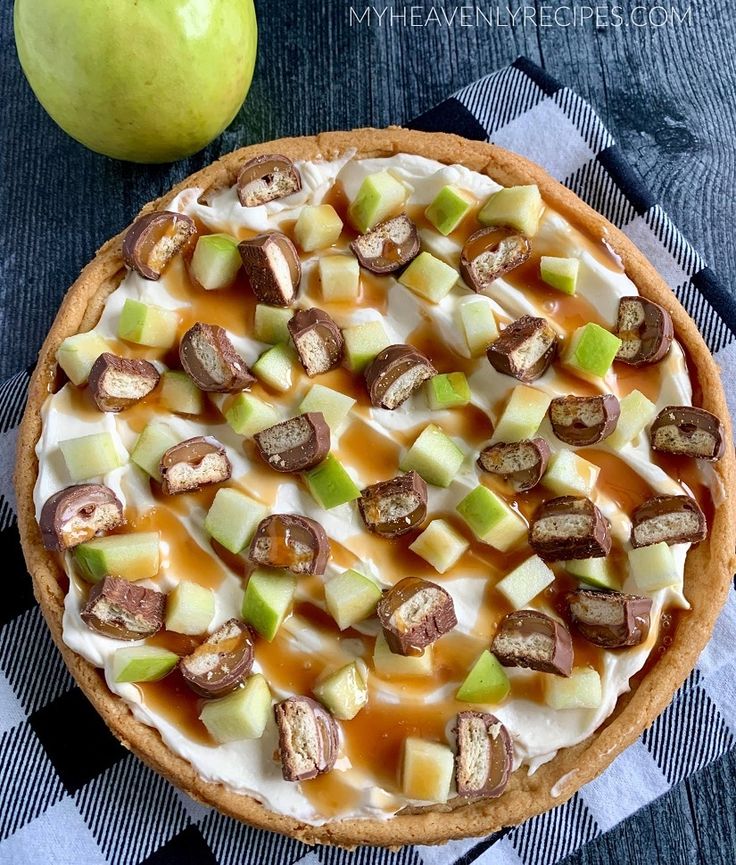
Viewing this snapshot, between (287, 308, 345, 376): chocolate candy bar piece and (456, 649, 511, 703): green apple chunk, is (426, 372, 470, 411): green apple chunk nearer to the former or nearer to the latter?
(287, 308, 345, 376): chocolate candy bar piece

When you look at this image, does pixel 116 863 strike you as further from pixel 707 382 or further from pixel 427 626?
pixel 707 382

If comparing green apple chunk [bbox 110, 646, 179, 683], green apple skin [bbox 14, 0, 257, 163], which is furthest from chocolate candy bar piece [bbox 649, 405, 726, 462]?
green apple skin [bbox 14, 0, 257, 163]

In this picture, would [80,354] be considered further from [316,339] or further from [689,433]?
[689,433]

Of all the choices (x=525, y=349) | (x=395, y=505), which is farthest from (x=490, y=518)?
(x=525, y=349)

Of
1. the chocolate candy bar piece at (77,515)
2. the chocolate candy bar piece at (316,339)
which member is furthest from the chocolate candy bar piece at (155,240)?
the chocolate candy bar piece at (77,515)

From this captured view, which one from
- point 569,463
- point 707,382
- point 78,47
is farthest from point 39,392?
point 707,382
